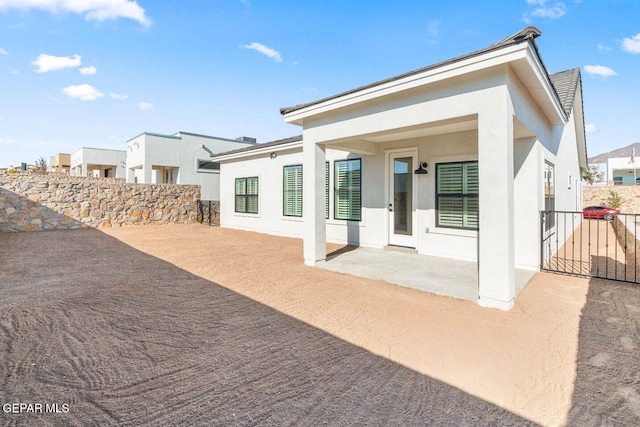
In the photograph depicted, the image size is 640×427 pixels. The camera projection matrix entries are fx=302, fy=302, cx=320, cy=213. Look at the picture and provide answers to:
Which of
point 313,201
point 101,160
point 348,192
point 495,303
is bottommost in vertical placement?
point 495,303

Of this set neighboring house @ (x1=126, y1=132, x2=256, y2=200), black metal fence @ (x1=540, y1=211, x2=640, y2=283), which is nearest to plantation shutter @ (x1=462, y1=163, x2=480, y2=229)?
black metal fence @ (x1=540, y1=211, x2=640, y2=283)

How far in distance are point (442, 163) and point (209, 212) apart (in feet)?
39.8

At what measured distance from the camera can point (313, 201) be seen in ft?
21.4

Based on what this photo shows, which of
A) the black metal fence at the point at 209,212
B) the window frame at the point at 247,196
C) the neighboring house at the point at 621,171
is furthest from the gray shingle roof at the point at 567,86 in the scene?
the neighboring house at the point at 621,171

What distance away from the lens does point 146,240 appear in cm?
1005

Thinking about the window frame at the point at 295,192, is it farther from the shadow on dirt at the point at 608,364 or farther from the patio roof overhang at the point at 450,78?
the shadow on dirt at the point at 608,364

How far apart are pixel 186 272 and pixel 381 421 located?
4.97m

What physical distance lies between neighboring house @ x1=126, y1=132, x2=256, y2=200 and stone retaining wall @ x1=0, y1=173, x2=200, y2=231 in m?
4.67

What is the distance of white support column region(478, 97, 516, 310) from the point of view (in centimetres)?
391

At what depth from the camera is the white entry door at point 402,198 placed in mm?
7582

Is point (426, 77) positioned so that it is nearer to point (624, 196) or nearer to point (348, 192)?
point (348, 192)

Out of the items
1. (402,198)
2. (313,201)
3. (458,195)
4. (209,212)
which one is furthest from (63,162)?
(458,195)
